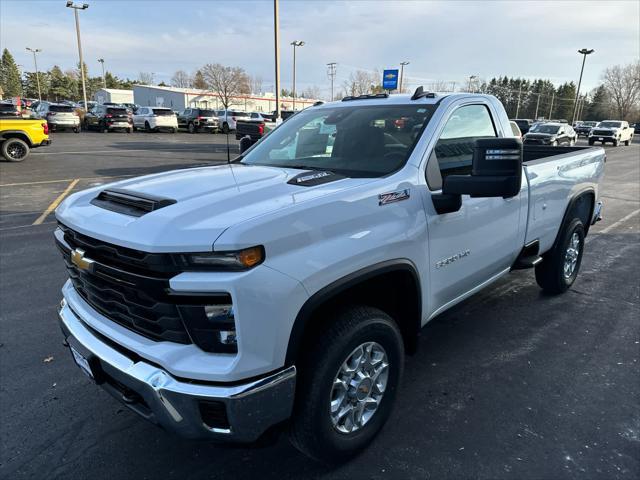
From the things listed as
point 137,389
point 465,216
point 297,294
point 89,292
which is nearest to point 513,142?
point 465,216

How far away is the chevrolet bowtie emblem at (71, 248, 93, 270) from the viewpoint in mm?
2197

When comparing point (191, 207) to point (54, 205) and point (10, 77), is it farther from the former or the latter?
point (10, 77)

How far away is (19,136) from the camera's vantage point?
15.1 metres

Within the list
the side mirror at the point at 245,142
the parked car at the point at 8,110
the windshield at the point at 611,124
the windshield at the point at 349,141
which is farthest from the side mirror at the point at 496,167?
the windshield at the point at 611,124

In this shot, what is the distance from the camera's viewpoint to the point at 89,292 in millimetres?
2396

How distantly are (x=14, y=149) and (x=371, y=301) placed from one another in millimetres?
16763

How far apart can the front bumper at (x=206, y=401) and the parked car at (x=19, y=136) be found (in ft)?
52.2

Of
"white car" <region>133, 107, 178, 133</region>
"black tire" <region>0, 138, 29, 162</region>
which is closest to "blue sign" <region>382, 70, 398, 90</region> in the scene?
"white car" <region>133, 107, 178, 133</region>

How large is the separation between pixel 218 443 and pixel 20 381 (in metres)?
2.11

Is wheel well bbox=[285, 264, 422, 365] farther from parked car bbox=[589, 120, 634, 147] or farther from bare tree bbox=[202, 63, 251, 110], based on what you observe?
bare tree bbox=[202, 63, 251, 110]

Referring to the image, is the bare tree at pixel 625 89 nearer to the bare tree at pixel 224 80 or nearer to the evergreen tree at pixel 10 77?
the bare tree at pixel 224 80

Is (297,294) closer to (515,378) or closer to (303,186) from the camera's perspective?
(303,186)

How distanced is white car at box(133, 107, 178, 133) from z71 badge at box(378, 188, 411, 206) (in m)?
32.9

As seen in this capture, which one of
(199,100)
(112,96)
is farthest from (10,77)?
(199,100)
